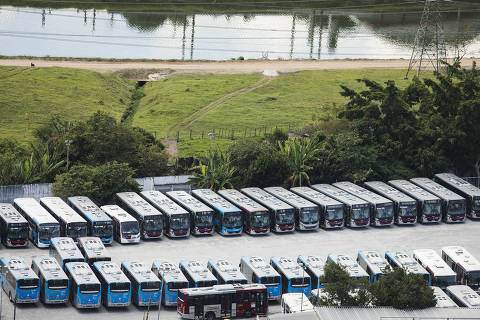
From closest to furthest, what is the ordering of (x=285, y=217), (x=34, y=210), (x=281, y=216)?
1. (x=34, y=210)
2. (x=281, y=216)
3. (x=285, y=217)

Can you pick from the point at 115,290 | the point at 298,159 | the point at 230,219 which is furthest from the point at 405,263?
the point at 298,159

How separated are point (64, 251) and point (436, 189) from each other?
1340 inches

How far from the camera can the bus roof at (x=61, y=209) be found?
6762 cm

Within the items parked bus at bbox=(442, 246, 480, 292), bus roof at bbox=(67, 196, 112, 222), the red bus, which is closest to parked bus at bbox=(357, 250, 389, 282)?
parked bus at bbox=(442, 246, 480, 292)

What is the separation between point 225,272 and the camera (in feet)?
195

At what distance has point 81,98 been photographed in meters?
107

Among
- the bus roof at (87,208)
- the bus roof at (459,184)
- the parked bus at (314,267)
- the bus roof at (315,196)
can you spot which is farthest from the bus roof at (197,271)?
the bus roof at (459,184)

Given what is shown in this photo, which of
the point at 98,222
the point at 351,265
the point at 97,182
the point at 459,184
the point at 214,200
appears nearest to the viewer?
the point at 351,265

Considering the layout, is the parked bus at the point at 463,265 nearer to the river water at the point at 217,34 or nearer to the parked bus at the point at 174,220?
the parked bus at the point at 174,220

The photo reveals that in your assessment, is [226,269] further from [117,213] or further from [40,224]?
[40,224]

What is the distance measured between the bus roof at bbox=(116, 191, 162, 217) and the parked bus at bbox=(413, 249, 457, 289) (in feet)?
64.2

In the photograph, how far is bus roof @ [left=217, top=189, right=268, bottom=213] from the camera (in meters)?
72.6

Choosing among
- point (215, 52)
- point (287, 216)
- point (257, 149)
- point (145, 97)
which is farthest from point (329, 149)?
point (215, 52)

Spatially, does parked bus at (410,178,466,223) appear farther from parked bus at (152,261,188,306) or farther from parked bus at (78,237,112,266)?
parked bus at (78,237,112,266)
